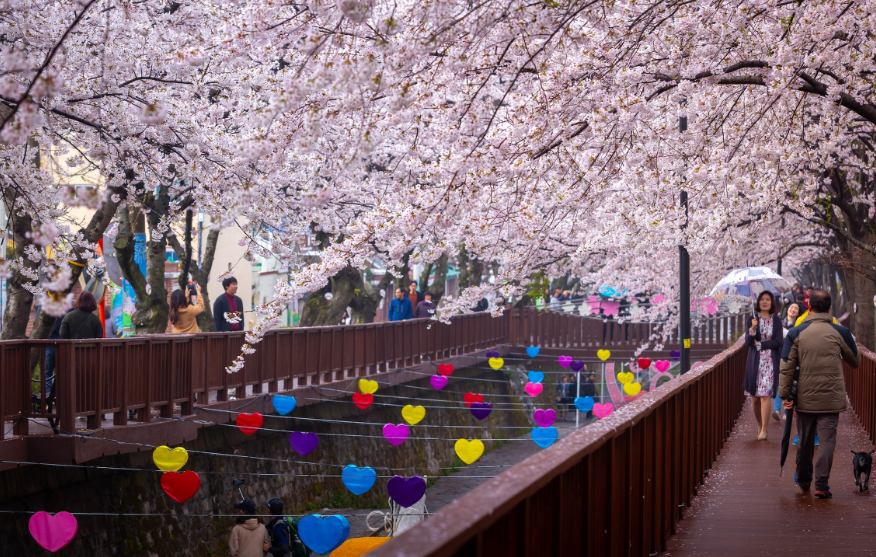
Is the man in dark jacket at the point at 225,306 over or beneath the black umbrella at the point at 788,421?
over

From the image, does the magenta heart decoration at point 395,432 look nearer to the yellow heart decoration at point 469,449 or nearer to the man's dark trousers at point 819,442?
the yellow heart decoration at point 469,449

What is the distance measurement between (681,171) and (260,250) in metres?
5.25

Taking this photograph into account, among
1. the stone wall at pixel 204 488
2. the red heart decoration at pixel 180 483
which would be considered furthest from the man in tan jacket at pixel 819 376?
the stone wall at pixel 204 488

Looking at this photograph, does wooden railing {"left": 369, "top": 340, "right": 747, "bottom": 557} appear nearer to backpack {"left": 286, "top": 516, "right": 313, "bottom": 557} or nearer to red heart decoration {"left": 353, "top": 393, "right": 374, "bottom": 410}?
backpack {"left": 286, "top": 516, "right": 313, "bottom": 557}

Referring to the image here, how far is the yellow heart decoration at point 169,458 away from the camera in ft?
35.5

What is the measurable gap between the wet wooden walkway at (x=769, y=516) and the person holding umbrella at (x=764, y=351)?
1196 mm

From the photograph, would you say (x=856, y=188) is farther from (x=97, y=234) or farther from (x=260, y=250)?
(x=97, y=234)

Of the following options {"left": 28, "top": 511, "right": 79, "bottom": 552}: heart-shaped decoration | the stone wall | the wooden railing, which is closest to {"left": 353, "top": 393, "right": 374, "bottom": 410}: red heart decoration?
the stone wall

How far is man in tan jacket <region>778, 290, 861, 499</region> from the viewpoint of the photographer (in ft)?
24.6

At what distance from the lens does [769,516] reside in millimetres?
7094

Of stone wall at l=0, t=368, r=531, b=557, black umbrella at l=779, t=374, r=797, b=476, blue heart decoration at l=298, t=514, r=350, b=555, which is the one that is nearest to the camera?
black umbrella at l=779, t=374, r=797, b=476

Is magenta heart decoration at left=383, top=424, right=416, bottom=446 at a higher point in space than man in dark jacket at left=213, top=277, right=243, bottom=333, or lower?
lower

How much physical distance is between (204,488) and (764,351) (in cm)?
835

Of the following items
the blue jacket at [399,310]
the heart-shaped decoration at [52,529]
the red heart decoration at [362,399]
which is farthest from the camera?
the blue jacket at [399,310]
